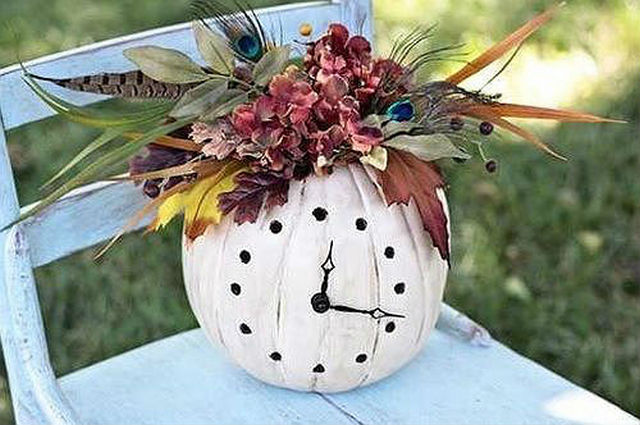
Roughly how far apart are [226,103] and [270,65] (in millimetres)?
51

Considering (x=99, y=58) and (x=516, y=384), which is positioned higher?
(x=99, y=58)

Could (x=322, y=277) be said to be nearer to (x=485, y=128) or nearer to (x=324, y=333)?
(x=324, y=333)

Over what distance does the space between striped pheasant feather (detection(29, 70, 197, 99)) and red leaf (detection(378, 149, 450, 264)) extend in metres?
0.21

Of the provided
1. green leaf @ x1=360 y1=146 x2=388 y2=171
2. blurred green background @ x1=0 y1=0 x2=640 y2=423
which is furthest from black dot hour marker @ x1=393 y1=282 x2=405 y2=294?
blurred green background @ x1=0 y1=0 x2=640 y2=423

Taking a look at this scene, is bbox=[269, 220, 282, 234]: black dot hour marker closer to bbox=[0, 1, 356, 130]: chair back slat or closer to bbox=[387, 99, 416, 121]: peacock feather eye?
bbox=[387, 99, 416, 121]: peacock feather eye

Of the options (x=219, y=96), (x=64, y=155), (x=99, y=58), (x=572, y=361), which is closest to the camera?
(x=219, y=96)

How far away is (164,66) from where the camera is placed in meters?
1.05

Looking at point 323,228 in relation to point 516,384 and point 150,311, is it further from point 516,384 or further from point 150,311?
point 150,311

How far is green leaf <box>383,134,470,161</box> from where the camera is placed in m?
1.02

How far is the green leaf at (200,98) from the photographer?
1022 mm

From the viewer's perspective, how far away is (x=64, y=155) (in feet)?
7.88

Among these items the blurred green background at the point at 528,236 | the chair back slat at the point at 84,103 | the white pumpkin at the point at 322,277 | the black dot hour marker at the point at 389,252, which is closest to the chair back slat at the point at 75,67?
the chair back slat at the point at 84,103

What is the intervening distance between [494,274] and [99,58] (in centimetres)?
105

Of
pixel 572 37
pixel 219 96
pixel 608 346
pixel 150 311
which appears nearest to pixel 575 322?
pixel 608 346
